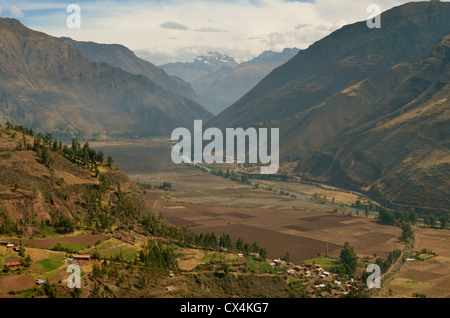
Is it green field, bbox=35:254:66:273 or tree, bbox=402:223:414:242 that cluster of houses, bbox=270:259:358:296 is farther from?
green field, bbox=35:254:66:273

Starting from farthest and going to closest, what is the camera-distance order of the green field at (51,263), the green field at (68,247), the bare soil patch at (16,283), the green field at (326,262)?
1. the green field at (326,262)
2. the green field at (68,247)
3. the green field at (51,263)
4. the bare soil patch at (16,283)

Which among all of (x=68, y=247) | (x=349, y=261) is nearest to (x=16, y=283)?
(x=68, y=247)

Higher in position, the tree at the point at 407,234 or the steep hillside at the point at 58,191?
the steep hillside at the point at 58,191

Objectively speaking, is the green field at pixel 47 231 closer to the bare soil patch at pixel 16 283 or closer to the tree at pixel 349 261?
the bare soil patch at pixel 16 283

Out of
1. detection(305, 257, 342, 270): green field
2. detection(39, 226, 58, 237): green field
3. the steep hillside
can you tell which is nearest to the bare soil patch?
the steep hillside

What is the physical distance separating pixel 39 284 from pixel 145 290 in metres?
20.2

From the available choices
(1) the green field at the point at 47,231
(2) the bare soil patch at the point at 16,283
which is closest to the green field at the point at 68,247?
(1) the green field at the point at 47,231

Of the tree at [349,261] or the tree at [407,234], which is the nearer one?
the tree at [349,261]

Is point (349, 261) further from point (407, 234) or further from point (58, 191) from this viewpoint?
point (58, 191)

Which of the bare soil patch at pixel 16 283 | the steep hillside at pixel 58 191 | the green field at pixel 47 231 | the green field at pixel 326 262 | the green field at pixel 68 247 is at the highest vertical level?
the steep hillside at pixel 58 191

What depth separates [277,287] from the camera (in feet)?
356

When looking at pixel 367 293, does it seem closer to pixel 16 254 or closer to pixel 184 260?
pixel 184 260

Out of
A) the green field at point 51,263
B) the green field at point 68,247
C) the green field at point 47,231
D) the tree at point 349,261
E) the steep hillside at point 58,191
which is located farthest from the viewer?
the tree at point 349,261

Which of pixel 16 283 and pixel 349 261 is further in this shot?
pixel 349 261
